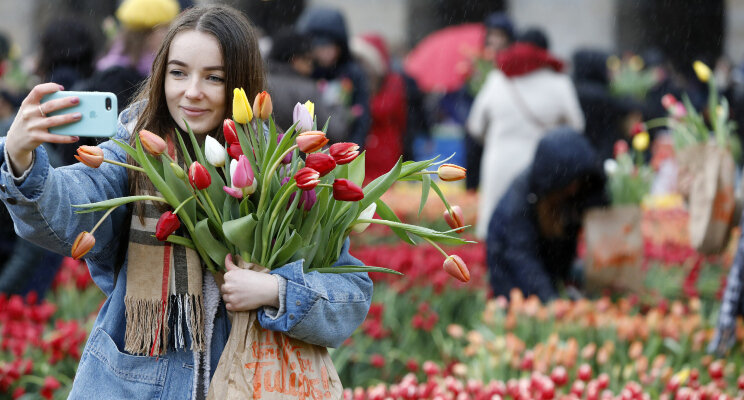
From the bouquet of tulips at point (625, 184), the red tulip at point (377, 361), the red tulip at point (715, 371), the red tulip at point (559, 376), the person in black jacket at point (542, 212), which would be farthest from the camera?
the bouquet of tulips at point (625, 184)

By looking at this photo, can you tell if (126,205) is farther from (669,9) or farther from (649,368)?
(669,9)

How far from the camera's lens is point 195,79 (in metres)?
2.01

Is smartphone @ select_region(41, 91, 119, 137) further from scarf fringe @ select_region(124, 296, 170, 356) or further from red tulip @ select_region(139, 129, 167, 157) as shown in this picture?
scarf fringe @ select_region(124, 296, 170, 356)

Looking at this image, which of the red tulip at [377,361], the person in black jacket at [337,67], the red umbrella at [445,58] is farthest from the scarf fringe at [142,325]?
the red umbrella at [445,58]

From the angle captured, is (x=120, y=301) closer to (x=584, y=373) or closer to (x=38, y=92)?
(x=38, y=92)

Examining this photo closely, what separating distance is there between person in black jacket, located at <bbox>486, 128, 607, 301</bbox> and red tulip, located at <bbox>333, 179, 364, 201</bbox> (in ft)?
8.93

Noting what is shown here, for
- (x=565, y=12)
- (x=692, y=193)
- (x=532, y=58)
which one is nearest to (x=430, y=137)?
(x=532, y=58)

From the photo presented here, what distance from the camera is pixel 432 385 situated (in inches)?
126

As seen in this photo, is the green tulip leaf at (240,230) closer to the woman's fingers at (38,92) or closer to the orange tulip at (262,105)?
the orange tulip at (262,105)

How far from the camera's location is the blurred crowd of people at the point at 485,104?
4.38 m

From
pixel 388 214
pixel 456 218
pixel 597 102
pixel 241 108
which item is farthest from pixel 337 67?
pixel 241 108

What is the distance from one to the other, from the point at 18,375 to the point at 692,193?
2.72m

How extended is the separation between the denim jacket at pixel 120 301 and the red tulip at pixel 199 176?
0.24 meters

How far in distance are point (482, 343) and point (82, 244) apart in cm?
237
